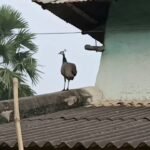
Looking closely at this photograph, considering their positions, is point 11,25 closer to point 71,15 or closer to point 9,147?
point 71,15

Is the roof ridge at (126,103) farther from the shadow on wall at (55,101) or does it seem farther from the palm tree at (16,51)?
the palm tree at (16,51)

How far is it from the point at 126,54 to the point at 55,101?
3.63 feet

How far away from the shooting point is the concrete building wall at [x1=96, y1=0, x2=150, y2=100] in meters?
7.71

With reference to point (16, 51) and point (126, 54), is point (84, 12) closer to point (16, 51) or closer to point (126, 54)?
point (126, 54)

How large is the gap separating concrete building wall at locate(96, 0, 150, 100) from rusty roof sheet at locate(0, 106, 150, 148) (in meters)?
0.53

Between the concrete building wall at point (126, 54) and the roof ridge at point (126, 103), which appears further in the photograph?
the concrete building wall at point (126, 54)

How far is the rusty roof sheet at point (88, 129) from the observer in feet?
17.8

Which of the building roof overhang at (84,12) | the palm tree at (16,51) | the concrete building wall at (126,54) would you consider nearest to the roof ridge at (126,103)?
the concrete building wall at (126,54)

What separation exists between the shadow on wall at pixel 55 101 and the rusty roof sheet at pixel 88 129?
464mm

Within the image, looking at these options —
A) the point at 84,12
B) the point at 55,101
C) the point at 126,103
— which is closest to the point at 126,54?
the point at 126,103

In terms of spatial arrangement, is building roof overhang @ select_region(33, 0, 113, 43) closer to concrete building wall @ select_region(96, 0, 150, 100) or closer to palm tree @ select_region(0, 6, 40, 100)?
concrete building wall @ select_region(96, 0, 150, 100)

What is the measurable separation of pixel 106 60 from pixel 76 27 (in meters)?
1.16


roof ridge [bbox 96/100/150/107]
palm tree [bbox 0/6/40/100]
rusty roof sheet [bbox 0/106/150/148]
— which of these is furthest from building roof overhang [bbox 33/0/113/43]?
palm tree [bbox 0/6/40/100]

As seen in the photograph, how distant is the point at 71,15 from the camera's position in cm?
854
